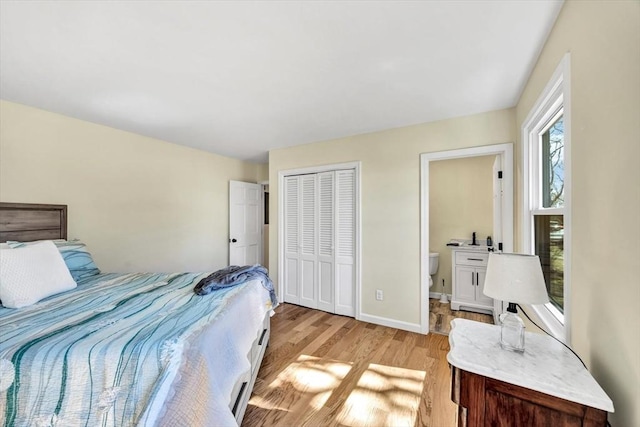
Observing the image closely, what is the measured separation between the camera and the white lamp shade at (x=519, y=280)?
102cm

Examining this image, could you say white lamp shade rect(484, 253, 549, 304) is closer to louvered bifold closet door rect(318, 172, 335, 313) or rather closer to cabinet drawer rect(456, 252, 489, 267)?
louvered bifold closet door rect(318, 172, 335, 313)

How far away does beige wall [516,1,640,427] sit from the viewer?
76 centimetres

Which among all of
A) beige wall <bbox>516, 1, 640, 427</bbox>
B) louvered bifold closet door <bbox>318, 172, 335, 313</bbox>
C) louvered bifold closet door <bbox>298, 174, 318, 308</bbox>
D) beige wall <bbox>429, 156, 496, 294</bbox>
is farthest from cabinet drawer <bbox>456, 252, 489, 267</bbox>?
beige wall <bbox>516, 1, 640, 427</bbox>

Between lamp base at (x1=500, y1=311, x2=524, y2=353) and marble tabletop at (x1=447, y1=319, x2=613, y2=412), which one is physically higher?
lamp base at (x1=500, y1=311, x2=524, y2=353)

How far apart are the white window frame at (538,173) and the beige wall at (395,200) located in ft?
2.07

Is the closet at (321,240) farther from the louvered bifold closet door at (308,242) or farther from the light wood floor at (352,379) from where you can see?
the light wood floor at (352,379)

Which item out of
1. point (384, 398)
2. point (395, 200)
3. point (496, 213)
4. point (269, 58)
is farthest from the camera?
point (395, 200)

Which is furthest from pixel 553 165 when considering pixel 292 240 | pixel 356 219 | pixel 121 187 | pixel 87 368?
pixel 121 187

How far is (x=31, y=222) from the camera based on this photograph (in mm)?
2404

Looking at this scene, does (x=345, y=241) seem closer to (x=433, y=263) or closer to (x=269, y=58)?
(x=433, y=263)

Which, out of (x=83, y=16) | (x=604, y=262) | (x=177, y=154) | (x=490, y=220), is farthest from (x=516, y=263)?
(x=177, y=154)

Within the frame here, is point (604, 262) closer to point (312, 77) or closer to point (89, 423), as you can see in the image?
point (312, 77)

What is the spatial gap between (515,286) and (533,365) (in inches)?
11.0

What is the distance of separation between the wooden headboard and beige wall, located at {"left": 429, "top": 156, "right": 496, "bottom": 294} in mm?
4671
